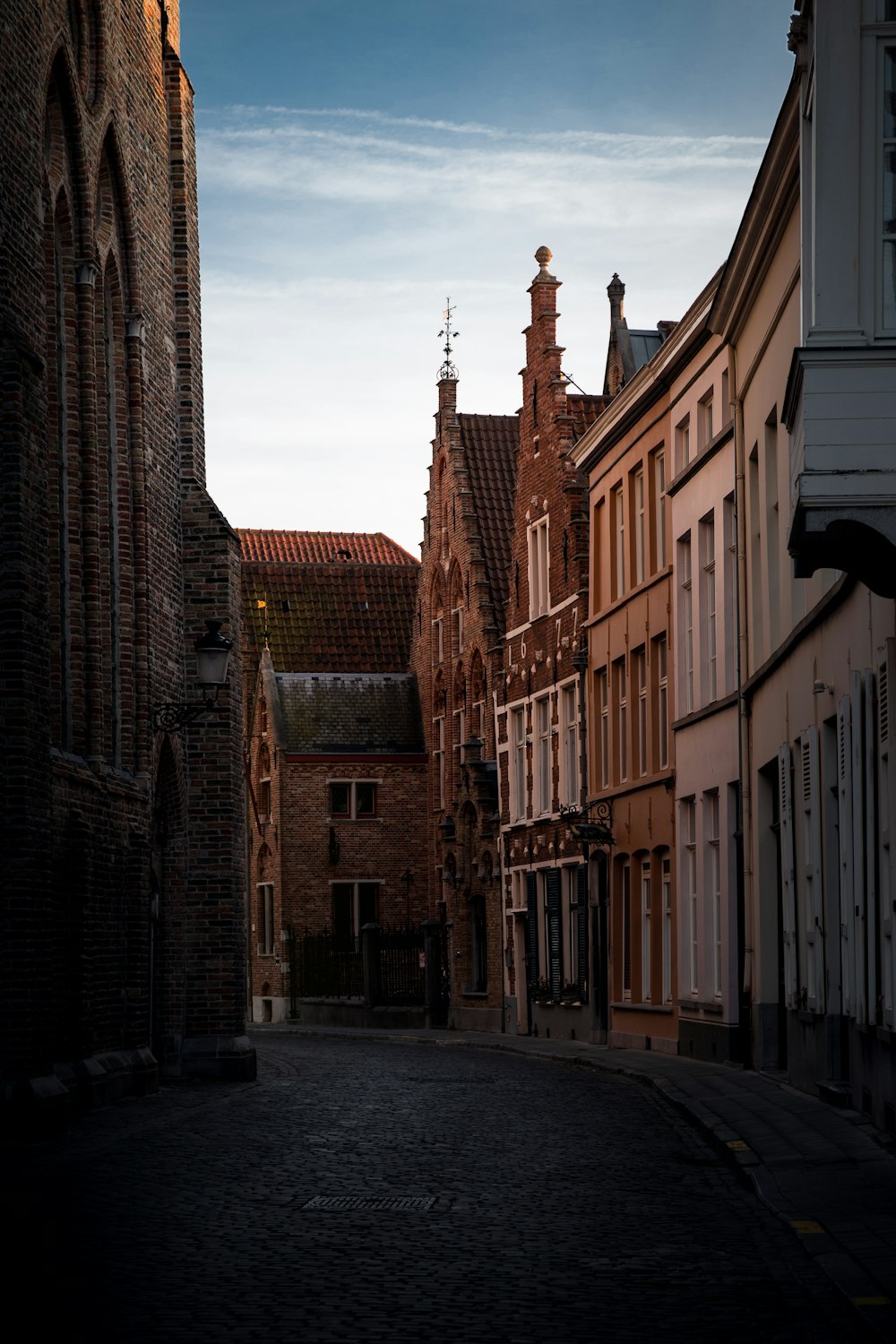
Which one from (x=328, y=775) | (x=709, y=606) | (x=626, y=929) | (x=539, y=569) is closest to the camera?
(x=709, y=606)

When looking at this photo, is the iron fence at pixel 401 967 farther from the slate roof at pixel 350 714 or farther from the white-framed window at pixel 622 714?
the white-framed window at pixel 622 714

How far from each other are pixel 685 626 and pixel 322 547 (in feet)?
107

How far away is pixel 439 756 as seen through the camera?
47906mm

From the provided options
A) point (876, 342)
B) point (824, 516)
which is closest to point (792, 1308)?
point (824, 516)

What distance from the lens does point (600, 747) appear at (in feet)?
109

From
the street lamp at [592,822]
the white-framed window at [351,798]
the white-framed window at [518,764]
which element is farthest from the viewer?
the white-framed window at [351,798]

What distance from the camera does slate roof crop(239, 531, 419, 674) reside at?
53406 mm

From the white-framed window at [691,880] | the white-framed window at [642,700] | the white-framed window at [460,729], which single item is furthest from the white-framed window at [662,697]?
the white-framed window at [460,729]

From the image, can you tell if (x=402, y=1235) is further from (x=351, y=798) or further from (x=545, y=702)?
(x=351, y=798)

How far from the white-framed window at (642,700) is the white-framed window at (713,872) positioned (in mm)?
4313

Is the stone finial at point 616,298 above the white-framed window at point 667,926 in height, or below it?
above

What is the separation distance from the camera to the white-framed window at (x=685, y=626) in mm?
27156

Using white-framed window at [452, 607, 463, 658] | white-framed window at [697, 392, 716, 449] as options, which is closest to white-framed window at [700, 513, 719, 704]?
white-framed window at [697, 392, 716, 449]

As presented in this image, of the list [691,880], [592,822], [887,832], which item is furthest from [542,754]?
[887,832]
